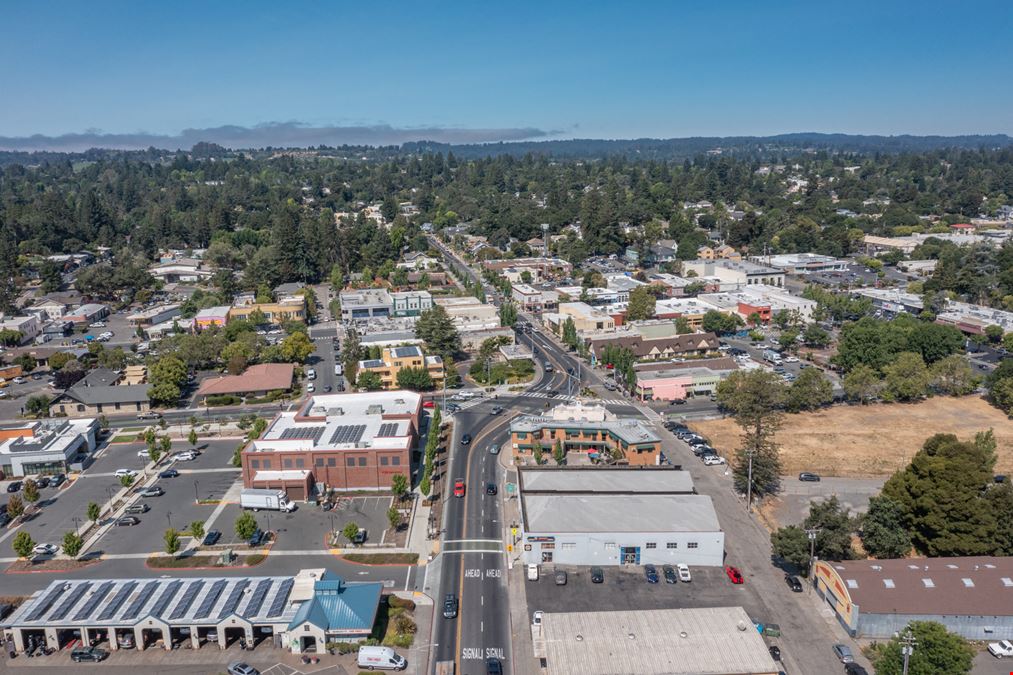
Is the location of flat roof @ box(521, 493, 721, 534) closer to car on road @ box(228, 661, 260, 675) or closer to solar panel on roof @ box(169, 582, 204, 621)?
car on road @ box(228, 661, 260, 675)

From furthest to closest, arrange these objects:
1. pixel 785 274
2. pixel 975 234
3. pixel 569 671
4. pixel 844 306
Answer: pixel 975 234
pixel 785 274
pixel 844 306
pixel 569 671

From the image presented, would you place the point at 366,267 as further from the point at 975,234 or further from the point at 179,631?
the point at 975,234

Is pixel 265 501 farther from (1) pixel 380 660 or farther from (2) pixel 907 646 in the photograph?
(2) pixel 907 646

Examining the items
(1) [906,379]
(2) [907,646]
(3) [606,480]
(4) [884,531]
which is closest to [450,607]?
(3) [606,480]

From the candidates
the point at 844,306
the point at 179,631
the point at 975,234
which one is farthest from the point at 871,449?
the point at 975,234

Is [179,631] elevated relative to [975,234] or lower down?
lower down

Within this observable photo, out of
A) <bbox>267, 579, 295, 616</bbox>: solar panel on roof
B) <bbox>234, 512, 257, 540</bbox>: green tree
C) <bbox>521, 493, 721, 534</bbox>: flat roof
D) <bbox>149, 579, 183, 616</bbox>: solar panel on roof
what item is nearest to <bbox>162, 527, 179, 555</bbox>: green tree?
<bbox>234, 512, 257, 540</bbox>: green tree
